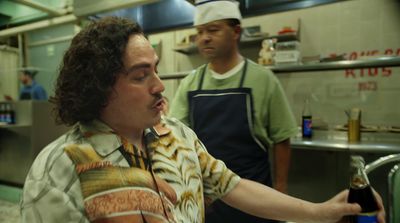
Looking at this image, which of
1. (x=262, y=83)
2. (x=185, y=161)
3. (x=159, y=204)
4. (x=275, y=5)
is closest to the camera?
(x=159, y=204)

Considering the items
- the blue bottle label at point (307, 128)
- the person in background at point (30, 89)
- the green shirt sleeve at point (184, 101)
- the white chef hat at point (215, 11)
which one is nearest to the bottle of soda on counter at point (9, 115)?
the person in background at point (30, 89)

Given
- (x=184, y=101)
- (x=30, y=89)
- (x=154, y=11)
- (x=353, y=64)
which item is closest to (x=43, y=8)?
(x=154, y=11)

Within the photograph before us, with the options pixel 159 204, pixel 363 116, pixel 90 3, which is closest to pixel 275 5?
pixel 363 116

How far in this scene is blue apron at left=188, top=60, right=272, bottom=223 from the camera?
120 centimetres

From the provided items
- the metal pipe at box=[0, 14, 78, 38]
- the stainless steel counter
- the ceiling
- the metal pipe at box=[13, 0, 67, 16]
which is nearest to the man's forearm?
the stainless steel counter

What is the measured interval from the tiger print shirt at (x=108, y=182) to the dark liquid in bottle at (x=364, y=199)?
0.40m

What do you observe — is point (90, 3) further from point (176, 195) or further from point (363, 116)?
point (363, 116)

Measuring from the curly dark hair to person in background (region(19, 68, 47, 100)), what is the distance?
11.8ft

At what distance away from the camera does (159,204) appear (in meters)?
0.66

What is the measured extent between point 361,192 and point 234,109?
545 millimetres

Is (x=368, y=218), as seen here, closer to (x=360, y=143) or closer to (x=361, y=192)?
(x=361, y=192)

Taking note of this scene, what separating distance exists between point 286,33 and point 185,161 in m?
2.37

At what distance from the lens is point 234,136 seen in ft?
3.94

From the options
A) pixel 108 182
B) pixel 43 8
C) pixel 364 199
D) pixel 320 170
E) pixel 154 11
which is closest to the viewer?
pixel 108 182
